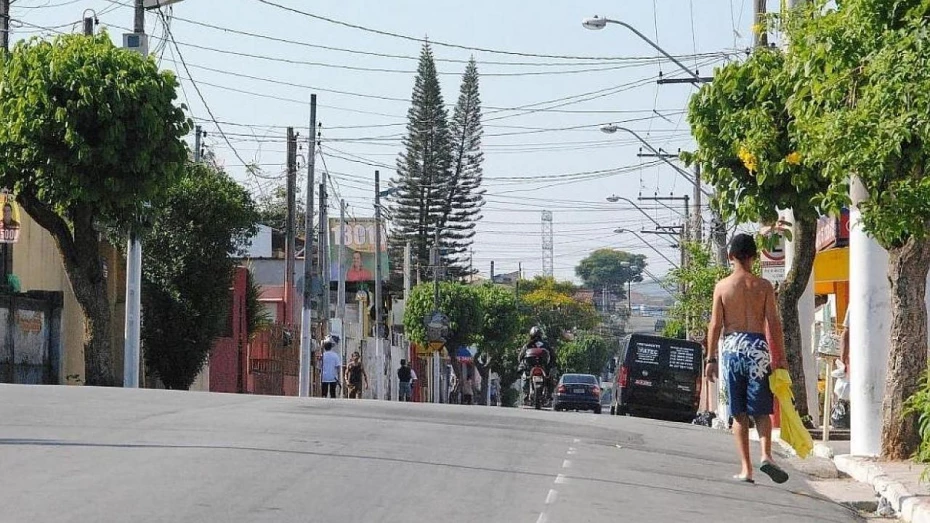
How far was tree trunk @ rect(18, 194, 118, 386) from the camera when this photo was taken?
28438 millimetres

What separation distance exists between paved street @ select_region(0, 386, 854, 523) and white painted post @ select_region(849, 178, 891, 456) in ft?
5.06

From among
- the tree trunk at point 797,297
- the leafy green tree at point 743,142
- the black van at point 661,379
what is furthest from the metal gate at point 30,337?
the leafy green tree at point 743,142

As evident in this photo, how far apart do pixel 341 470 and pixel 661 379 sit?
25439 mm

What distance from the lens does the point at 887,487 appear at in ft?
41.5

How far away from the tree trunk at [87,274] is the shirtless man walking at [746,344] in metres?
18.7

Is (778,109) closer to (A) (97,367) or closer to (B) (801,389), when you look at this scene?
(B) (801,389)

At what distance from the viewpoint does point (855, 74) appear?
1118cm

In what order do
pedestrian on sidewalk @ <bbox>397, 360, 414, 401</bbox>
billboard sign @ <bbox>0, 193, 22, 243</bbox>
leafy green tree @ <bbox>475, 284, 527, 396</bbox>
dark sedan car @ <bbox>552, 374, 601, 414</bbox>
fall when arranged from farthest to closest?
leafy green tree @ <bbox>475, 284, 527, 396</bbox> < dark sedan car @ <bbox>552, 374, 601, 414</bbox> < pedestrian on sidewalk @ <bbox>397, 360, 414, 401</bbox> < billboard sign @ <bbox>0, 193, 22, 243</bbox>

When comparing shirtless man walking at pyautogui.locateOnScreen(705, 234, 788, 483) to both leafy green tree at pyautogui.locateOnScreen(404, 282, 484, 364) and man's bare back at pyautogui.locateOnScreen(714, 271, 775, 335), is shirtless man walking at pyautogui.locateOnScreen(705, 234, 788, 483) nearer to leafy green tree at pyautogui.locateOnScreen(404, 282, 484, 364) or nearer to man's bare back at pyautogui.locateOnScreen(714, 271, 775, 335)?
man's bare back at pyautogui.locateOnScreen(714, 271, 775, 335)

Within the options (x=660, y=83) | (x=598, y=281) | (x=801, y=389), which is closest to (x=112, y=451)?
(x=801, y=389)

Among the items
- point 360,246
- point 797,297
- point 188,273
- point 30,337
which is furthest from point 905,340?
point 360,246

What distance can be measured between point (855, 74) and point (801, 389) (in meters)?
12.3

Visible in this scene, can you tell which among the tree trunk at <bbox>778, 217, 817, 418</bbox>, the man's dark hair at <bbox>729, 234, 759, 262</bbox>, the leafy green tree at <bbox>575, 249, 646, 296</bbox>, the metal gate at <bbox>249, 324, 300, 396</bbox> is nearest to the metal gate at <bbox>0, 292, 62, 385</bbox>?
the metal gate at <bbox>249, 324, 300, 396</bbox>

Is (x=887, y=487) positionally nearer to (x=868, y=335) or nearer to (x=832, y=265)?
(x=868, y=335)
